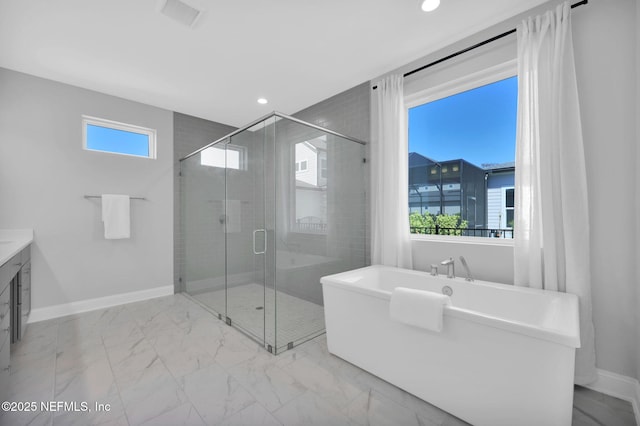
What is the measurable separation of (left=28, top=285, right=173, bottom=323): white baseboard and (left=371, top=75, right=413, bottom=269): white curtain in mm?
2944

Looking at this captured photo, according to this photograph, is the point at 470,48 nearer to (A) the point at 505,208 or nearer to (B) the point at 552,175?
(B) the point at 552,175

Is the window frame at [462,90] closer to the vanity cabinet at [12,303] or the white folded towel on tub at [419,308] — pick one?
the white folded towel on tub at [419,308]

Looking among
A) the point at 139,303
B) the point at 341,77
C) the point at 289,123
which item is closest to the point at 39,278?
the point at 139,303

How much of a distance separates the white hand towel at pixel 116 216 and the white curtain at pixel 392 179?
2.97m

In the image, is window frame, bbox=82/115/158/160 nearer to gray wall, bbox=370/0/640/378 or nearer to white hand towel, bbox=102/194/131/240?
white hand towel, bbox=102/194/131/240

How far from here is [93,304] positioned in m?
3.25

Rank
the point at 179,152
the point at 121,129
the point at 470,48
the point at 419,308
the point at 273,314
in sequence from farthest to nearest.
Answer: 1. the point at 179,152
2. the point at 121,129
3. the point at 273,314
4. the point at 470,48
5. the point at 419,308

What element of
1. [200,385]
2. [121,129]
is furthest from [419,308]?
[121,129]

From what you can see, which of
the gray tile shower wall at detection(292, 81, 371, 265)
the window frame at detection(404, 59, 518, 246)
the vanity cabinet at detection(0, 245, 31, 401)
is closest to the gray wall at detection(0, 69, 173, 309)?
the vanity cabinet at detection(0, 245, 31, 401)

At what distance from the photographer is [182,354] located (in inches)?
88.7

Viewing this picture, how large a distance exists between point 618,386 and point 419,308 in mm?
1347

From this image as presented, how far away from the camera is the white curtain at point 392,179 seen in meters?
2.67

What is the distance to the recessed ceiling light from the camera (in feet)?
6.34

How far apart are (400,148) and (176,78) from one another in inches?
96.3
